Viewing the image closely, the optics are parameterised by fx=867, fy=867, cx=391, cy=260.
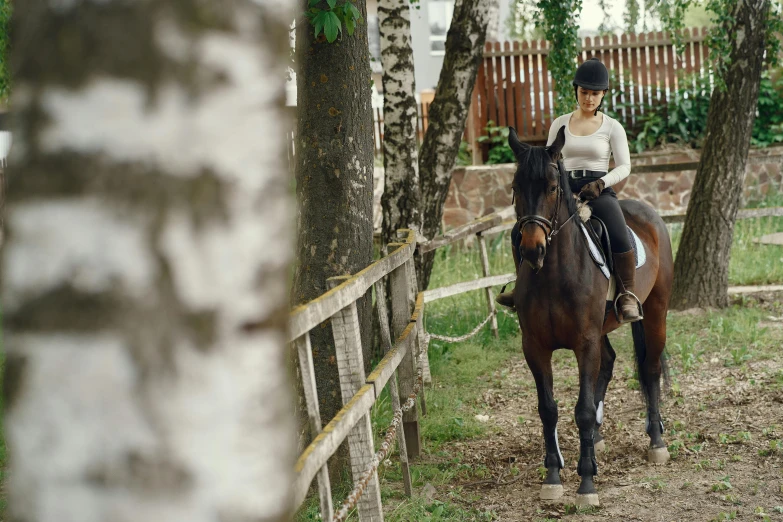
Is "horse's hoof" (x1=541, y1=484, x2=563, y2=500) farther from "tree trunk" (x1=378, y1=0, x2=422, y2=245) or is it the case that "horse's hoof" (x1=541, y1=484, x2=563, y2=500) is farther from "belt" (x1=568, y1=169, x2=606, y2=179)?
"tree trunk" (x1=378, y1=0, x2=422, y2=245)

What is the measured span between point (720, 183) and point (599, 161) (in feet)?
14.9

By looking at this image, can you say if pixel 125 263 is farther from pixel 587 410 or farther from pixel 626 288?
pixel 626 288

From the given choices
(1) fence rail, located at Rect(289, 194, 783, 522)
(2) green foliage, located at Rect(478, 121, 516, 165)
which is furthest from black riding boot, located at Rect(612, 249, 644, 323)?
(2) green foliage, located at Rect(478, 121, 516, 165)

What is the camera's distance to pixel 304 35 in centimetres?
492

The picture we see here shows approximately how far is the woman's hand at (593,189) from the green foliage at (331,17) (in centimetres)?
192

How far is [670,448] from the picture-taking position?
604 cm

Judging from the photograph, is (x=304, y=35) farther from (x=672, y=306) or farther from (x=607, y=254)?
(x=672, y=306)

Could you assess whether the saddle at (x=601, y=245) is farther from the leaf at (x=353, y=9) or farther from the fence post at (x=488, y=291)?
the fence post at (x=488, y=291)

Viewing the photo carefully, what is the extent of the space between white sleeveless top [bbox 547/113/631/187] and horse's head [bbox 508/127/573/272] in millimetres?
744

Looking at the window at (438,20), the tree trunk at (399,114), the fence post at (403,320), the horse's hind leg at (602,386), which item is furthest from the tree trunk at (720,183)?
the window at (438,20)

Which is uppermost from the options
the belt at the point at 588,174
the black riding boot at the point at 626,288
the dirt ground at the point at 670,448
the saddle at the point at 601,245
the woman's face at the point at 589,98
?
the woman's face at the point at 589,98

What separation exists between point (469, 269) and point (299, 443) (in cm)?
745

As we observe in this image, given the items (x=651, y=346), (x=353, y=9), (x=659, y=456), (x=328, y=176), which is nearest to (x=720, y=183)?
(x=651, y=346)

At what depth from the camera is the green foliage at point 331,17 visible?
4.39 m
